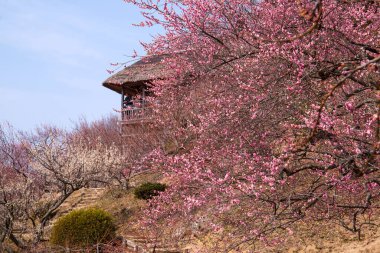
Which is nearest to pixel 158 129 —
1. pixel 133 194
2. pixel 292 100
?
pixel 133 194

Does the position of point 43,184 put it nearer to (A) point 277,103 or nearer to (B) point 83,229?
(B) point 83,229

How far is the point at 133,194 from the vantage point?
17953 mm

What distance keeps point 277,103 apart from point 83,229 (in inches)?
315

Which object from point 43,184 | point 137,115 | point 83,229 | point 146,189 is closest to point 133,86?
point 137,115

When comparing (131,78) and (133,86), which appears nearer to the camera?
(131,78)

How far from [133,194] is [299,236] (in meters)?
9.33

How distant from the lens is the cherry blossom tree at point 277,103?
6.04m

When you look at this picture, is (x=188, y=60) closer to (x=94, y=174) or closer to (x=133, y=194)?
(x=94, y=174)

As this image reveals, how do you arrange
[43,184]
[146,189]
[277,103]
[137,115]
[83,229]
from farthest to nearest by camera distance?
[137,115], [43,184], [146,189], [83,229], [277,103]

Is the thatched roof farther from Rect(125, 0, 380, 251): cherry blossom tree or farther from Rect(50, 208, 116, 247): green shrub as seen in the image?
Rect(125, 0, 380, 251): cherry blossom tree

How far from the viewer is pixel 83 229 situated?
1262 cm

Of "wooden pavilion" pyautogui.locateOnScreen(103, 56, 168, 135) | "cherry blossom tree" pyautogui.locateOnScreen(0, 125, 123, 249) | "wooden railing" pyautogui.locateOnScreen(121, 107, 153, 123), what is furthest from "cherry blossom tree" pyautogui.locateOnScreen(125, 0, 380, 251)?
"wooden pavilion" pyautogui.locateOnScreen(103, 56, 168, 135)

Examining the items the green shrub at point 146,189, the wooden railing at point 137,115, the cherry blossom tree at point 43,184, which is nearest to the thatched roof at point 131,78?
the wooden railing at point 137,115

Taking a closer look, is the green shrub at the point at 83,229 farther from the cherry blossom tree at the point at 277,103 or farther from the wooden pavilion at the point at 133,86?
the wooden pavilion at the point at 133,86
